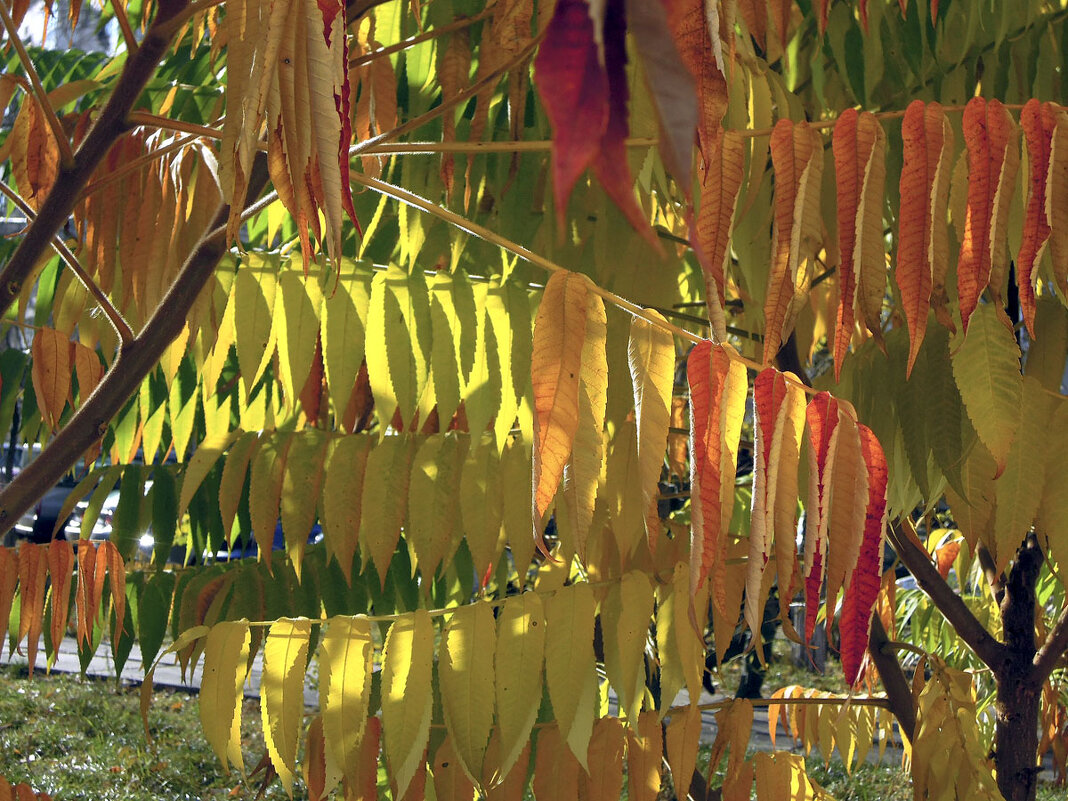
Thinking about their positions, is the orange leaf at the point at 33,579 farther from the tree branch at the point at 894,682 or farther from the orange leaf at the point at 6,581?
the tree branch at the point at 894,682

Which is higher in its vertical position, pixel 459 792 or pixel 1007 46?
pixel 1007 46

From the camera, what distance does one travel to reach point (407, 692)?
113cm

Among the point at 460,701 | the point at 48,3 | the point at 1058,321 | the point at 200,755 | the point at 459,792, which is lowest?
the point at 200,755

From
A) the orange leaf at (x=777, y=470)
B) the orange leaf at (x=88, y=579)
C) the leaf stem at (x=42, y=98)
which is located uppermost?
the leaf stem at (x=42, y=98)

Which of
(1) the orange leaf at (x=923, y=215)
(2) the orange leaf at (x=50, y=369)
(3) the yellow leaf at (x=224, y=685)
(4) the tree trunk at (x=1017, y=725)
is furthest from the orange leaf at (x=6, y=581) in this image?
(4) the tree trunk at (x=1017, y=725)

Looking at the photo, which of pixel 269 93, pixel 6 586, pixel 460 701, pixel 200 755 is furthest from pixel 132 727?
pixel 269 93

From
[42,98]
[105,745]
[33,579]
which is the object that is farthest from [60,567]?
[105,745]

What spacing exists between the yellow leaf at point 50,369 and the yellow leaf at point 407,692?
0.50 m

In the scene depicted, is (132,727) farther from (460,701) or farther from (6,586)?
(460,701)

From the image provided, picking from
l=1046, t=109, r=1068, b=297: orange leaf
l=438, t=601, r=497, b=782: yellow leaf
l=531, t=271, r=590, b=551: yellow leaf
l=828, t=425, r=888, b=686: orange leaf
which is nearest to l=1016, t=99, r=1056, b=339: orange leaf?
l=1046, t=109, r=1068, b=297: orange leaf

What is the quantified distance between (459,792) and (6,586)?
0.67 m

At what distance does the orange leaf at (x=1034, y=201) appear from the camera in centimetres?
101

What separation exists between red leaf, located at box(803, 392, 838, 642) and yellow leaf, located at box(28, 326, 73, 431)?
2.97ft

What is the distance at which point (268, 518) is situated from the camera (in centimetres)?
151
